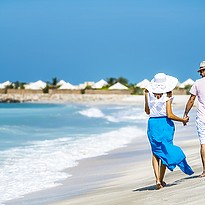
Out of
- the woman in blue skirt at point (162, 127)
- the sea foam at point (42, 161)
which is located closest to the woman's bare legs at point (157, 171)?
the woman in blue skirt at point (162, 127)

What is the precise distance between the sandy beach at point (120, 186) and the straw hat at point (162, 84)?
107 cm

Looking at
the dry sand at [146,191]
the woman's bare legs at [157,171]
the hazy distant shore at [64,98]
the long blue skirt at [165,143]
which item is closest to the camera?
the dry sand at [146,191]

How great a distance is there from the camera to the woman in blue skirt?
6.18 m

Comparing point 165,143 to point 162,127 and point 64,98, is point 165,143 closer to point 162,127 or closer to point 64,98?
point 162,127

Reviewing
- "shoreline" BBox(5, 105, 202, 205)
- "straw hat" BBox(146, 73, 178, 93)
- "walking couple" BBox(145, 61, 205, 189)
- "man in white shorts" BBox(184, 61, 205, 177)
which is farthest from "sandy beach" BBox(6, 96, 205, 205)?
"straw hat" BBox(146, 73, 178, 93)

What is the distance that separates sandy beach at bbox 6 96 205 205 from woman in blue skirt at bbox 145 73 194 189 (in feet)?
0.90

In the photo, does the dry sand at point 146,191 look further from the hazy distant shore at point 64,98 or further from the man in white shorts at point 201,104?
the hazy distant shore at point 64,98

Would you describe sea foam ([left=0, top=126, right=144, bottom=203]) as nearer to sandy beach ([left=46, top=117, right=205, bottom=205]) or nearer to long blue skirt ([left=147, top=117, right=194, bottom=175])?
sandy beach ([left=46, top=117, right=205, bottom=205])

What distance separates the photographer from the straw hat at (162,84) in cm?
625

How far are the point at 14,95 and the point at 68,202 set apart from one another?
88020 millimetres

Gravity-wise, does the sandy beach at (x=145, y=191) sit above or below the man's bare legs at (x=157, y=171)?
below

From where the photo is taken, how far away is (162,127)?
6.22 metres

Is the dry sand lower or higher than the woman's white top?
lower

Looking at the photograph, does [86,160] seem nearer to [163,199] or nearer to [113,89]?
[163,199]
